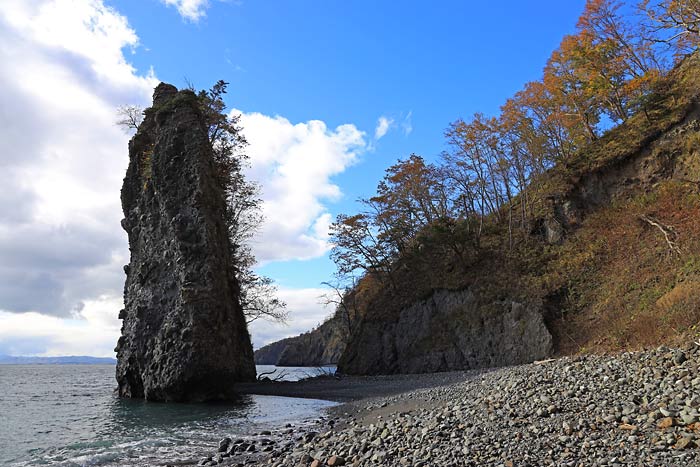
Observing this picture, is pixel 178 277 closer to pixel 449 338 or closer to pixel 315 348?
pixel 449 338

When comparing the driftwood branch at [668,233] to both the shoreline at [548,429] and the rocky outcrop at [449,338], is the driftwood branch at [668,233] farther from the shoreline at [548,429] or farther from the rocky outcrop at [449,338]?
the shoreline at [548,429]

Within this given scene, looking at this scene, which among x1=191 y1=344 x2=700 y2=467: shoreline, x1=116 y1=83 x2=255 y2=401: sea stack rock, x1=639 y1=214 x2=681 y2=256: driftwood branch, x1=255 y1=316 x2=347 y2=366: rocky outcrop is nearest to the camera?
x1=191 y1=344 x2=700 y2=467: shoreline

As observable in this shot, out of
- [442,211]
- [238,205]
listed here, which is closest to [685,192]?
[442,211]

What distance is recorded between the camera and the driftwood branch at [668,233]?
68.3 feet

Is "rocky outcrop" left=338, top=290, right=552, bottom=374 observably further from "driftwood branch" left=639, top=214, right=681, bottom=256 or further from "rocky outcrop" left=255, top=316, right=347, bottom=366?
"rocky outcrop" left=255, top=316, right=347, bottom=366

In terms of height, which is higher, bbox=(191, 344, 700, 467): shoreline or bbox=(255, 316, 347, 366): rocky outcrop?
bbox=(255, 316, 347, 366): rocky outcrop

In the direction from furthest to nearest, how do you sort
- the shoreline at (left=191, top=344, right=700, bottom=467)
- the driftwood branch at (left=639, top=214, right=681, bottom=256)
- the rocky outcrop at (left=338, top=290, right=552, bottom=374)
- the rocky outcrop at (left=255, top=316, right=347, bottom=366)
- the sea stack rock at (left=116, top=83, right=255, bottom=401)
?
1. the rocky outcrop at (left=255, top=316, right=347, bottom=366)
2. the rocky outcrop at (left=338, top=290, right=552, bottom=374)
3. the sea stack rock at (left=116, top=83, right=255, bottom=401)
4. the driftwood branch at (left=639, top=214, right=681, bottom=256)
5. the shoreline at (left=191, top=344, right=700, bottom=467)

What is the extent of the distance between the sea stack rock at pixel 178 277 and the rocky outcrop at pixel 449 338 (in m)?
9.72

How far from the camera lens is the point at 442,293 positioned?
32344mm

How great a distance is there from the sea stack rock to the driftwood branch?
77.3 ft

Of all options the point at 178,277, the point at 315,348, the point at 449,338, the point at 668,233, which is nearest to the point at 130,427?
the point at 178,277

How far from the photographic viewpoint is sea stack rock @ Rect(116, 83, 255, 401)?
72.1 ft

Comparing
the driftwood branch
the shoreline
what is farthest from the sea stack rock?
the driftwood branch

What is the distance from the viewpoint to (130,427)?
15328mm
